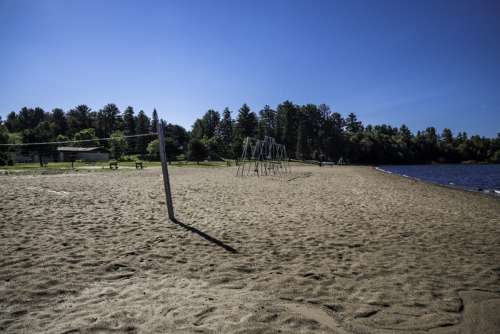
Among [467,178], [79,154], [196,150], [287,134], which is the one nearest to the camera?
[467,178]

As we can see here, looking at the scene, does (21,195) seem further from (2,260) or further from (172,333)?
(172,333)

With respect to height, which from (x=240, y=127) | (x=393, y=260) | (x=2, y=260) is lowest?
(x=393, y=260)

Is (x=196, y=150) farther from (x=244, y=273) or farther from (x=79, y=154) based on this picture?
(x=244, y=273)

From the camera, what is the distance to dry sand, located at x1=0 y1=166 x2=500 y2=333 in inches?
114

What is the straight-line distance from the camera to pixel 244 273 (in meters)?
4.20

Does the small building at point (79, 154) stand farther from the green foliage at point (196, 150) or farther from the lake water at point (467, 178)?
the lake water at point (467, 178)

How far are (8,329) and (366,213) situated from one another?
869 cm

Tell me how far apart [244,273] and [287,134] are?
86.7 m

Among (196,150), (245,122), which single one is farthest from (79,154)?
(245,122)

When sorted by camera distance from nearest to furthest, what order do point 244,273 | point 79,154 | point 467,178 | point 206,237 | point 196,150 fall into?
1. point 244,273
2. point 206,237
3. point 467,178
4. point 196,150
5. point 79,154

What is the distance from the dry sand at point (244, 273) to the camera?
2891 mm

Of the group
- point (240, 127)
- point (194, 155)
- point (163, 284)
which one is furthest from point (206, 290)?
point (240, 127)

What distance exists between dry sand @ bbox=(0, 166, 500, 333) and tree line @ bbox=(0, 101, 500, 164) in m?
66.8

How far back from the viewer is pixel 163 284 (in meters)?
3.74
